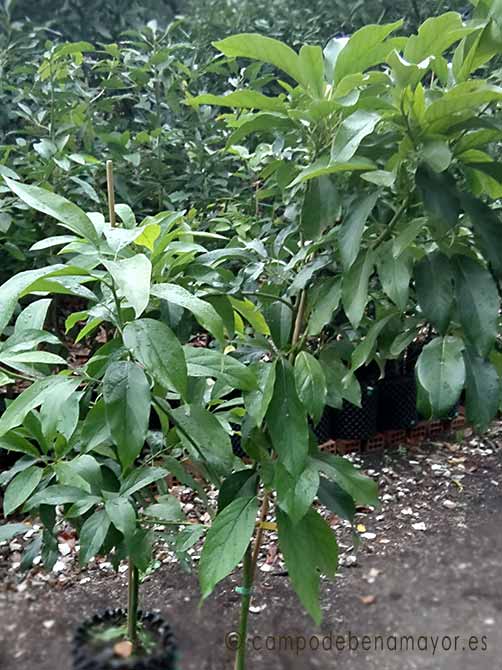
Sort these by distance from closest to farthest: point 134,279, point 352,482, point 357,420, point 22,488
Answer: point 134,279
point 352,482
point 22,488
point 357,420

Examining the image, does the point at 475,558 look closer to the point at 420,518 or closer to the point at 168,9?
the point at 420,518

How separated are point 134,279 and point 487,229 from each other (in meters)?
0.49

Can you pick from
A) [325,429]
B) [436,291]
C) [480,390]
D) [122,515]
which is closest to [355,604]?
[325,429]

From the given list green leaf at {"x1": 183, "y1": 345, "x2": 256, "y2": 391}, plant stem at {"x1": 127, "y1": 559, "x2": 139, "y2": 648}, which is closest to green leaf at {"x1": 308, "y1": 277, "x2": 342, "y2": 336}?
green leaf at {"x1": 183, "y1": 345, "x2": 256, "y2": 391}

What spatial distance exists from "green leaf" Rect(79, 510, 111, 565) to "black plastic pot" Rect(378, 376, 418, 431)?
6.61 feet

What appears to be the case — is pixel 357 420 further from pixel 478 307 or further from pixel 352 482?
pixel 478 307

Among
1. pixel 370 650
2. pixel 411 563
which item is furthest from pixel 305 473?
pixel 411 563

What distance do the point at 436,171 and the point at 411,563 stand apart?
1.70 m

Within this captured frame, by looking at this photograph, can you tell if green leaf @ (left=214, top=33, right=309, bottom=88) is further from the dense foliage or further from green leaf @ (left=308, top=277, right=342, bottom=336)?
green leaf @ (left=308, top=277, right=342, bottom=336)

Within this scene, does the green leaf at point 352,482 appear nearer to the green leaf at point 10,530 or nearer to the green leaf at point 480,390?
the green leaf at point 480,390

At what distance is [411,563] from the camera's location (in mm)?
2240

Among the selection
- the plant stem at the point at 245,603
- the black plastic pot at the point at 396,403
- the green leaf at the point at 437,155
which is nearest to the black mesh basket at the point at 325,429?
the black plastic pot at the point at 396,403

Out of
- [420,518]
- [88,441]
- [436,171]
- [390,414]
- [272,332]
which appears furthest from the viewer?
[390,414]

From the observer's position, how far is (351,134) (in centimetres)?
87
